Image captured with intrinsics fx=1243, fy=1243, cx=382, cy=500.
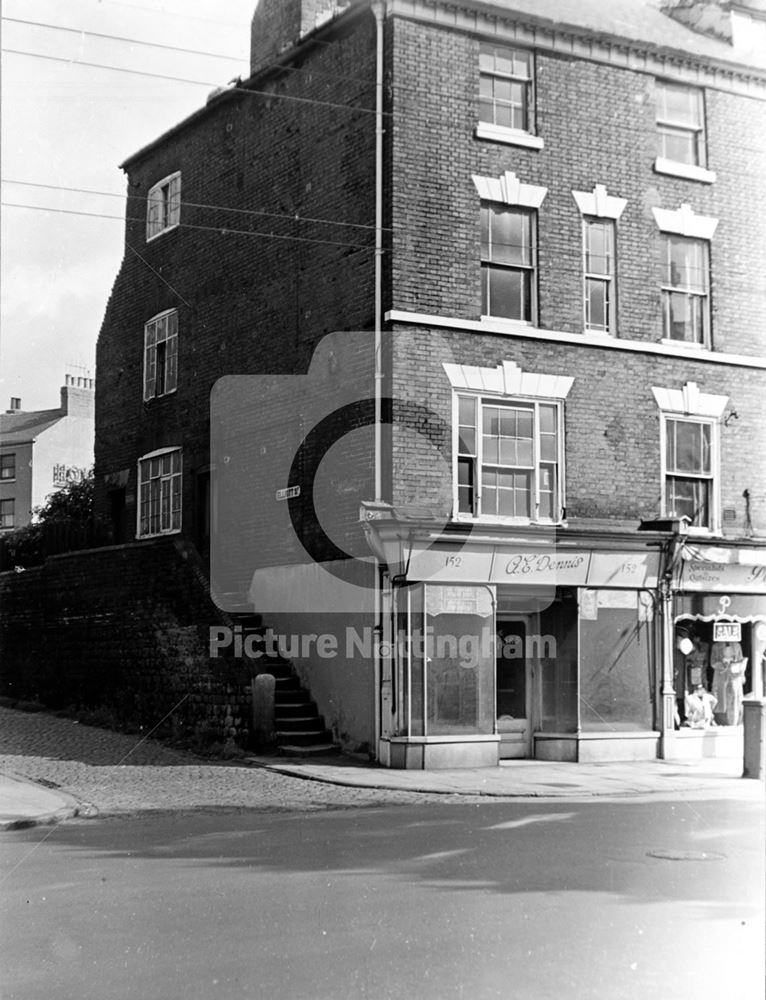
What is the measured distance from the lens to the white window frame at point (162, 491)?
945 inches

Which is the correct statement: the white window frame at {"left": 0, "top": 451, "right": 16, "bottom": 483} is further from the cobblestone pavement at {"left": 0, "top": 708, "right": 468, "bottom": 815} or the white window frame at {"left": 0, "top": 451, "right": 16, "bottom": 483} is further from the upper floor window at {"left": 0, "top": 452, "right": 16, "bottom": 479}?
the cobblestone pavement at {"left": 0, "top": 708, "right": 468, "bottom": 815}

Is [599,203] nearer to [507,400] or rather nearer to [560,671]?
[507,400]

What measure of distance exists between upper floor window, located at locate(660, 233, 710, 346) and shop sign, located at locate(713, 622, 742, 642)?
4555 mm

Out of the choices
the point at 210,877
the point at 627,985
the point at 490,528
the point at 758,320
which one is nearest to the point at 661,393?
the point at 758,320

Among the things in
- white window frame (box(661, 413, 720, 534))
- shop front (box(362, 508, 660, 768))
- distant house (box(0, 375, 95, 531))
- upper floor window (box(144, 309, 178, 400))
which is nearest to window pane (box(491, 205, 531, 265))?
white window frame (box(661, 413, 720, 534))

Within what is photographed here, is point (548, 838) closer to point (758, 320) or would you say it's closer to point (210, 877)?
point (210, 877)

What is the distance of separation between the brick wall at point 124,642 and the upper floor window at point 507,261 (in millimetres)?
6492

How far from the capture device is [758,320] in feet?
67.9

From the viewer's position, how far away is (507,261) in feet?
62.2

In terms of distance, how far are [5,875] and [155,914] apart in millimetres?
2207

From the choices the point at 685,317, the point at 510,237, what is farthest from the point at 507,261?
the point at 685,317

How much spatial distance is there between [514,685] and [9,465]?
1476 inches

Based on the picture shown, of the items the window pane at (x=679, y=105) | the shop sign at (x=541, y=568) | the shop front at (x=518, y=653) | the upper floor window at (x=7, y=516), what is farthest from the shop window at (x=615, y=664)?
the upper floor window at (x=7, y=516)

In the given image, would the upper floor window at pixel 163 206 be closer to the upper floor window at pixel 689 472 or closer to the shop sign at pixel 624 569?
the upper floor window at pixel 689 472
